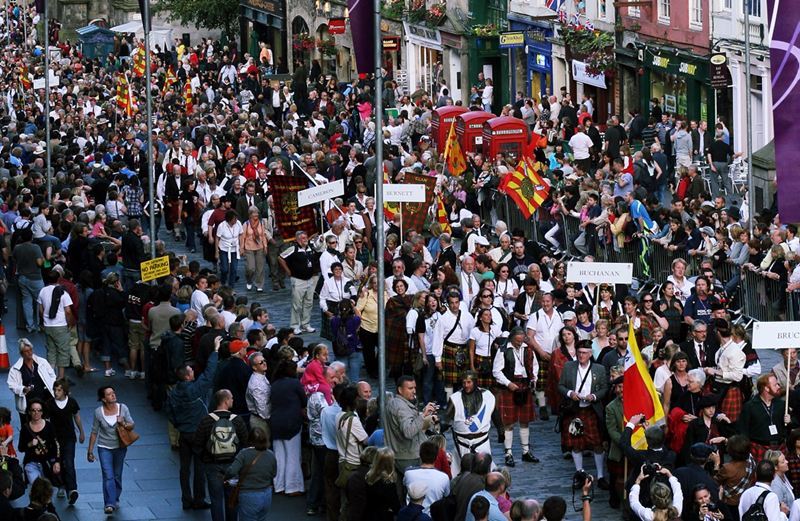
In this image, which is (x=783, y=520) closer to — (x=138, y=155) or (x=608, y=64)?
(x=138, y=155)

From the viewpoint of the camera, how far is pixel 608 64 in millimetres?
48156

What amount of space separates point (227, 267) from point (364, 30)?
10706mm

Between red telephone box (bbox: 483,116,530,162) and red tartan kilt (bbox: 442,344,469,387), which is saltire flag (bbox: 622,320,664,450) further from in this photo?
red telephone box (bbox: 483,116,530,162)

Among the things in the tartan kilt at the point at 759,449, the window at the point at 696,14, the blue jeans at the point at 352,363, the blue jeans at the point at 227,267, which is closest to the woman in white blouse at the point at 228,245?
the blue jeans at the point at 227,267

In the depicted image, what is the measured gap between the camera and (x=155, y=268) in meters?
24.1

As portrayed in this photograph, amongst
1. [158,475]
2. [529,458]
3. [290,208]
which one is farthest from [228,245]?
[529,458]

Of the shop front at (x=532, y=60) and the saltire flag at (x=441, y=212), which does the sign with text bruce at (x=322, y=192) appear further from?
the shop front at (x=532, y=60)

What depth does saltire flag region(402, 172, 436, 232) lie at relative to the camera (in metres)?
28.2

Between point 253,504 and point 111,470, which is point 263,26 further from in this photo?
point 253,504

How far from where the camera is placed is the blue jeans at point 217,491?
59.0ft

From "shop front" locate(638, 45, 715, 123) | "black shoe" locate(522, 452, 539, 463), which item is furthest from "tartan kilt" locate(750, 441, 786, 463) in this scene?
"shop front" locate(638, 45, 715, 123)

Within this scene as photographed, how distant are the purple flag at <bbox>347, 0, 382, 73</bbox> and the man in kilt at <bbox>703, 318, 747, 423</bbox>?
440 cm

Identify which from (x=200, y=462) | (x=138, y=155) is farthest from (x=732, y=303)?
(x=138, y=155)

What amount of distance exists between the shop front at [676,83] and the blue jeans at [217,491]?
26211mm
